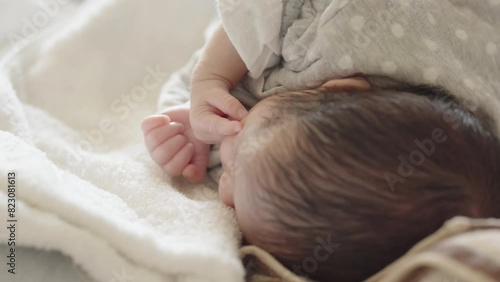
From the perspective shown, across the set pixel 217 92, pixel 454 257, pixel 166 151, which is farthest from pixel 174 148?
pixel 454 257

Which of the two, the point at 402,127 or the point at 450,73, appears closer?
the point at 402,127

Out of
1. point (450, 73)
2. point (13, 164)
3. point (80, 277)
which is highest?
point (13, 164)

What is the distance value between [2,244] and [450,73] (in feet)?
1.91

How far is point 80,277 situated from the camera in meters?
0.63

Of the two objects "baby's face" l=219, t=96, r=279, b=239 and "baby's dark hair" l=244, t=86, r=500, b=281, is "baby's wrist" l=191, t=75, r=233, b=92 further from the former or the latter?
"baby's dark hair" l=244, t=86, r=500, b=281

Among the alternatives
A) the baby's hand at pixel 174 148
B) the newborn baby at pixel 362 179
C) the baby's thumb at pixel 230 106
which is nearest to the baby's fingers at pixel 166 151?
the baby's hand at pixel 174 148

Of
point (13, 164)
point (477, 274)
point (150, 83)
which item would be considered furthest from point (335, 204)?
A: point (150, 83)

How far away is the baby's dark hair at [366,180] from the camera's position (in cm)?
60

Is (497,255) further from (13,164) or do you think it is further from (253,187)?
(13,164)

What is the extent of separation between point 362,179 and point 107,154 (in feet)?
1.57

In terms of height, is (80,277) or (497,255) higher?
(80,277)

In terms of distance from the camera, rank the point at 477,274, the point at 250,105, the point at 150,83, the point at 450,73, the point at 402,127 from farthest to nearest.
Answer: the point at 150,83
the point at 250,105
the point at 450,73
the point at 402,127
the point at 477,274

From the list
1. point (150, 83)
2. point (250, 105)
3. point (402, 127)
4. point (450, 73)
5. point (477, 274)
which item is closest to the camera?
point (477, 274)

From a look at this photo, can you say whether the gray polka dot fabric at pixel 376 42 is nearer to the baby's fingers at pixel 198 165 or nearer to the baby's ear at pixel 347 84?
the baby's ear at pixel 347 84
